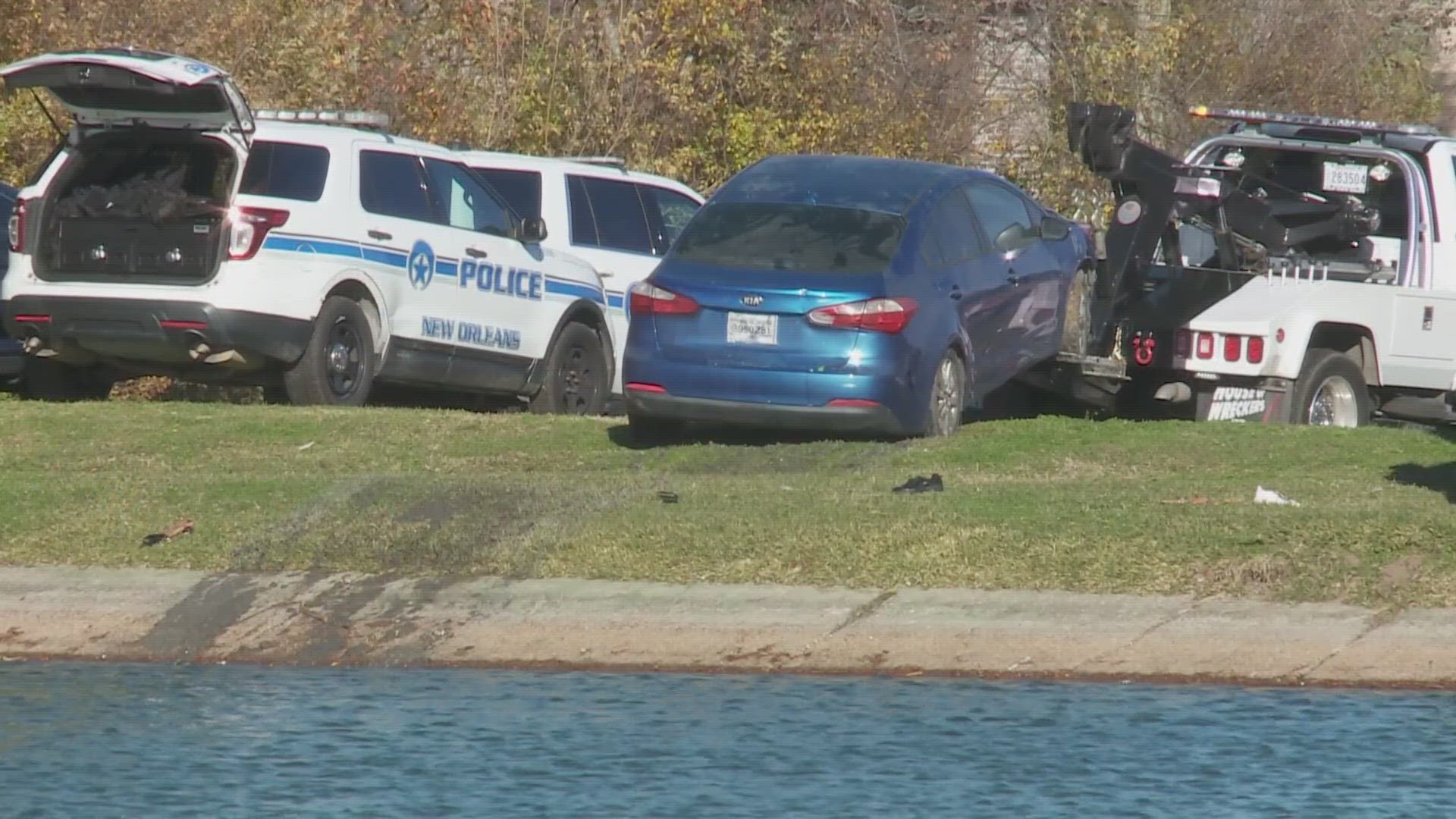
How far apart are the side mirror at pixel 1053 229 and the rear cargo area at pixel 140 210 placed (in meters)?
4.78

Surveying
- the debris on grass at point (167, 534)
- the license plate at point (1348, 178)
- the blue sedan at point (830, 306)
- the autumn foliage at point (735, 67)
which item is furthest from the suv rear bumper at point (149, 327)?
the autumn foliage at point (735, 67)

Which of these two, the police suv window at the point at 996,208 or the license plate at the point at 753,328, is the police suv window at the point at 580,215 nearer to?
the police suv window at the point at 996,208

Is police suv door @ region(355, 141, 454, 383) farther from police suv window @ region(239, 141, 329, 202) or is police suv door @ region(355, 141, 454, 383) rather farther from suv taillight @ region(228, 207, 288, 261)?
suv taillight @ region(228, 207, 288, 261)

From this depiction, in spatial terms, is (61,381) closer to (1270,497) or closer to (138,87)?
(138,87)

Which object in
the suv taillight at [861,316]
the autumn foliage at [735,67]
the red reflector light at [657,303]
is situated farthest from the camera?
the autumn foliage at [735,67]

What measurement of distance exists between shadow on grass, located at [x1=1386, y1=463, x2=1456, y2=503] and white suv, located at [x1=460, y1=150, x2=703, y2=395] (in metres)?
6.11

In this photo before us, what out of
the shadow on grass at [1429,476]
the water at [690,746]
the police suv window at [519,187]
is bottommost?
the water at [690,746]

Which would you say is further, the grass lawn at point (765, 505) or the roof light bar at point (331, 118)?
the roof light bar at point (331, 118)

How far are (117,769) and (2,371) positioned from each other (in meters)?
9.32

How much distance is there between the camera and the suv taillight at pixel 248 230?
14109 millimetres

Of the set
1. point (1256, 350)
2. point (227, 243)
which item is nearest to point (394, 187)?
point (227, 243)

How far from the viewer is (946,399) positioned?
13125mm

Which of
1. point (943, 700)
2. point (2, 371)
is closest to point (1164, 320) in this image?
point (943, 700)

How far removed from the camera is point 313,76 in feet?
74.3
